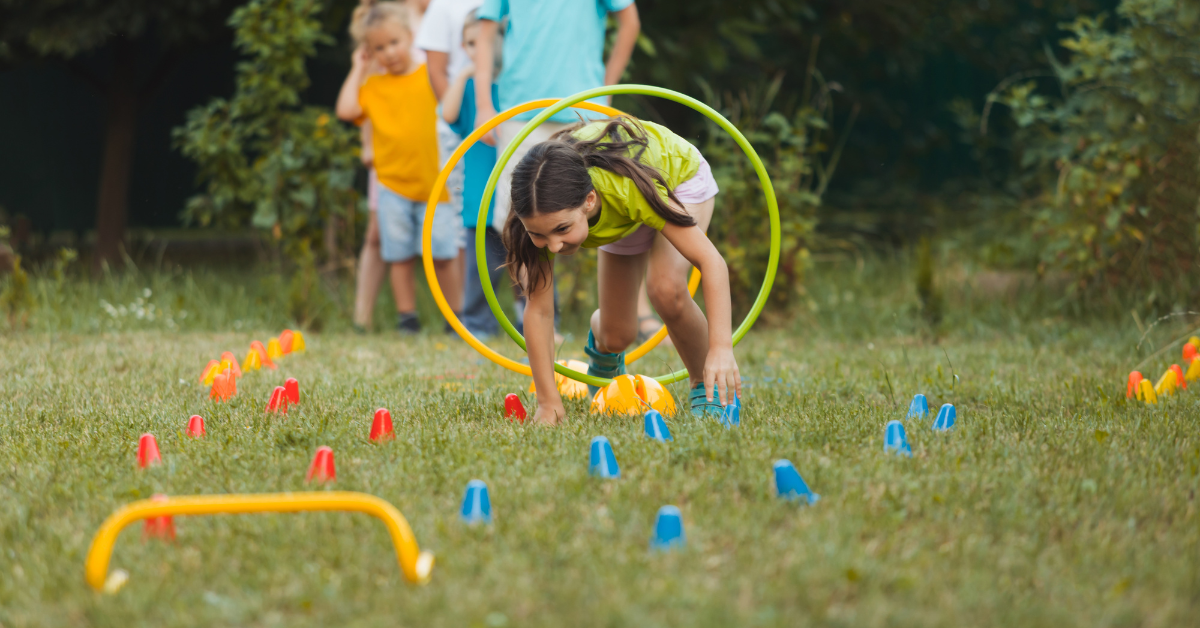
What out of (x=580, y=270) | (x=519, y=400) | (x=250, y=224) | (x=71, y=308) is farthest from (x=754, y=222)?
(x=71, y=308)

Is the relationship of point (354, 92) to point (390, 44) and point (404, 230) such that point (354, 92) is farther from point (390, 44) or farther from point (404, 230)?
point (404, 230)

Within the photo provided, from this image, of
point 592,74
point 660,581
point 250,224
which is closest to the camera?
point 660,581

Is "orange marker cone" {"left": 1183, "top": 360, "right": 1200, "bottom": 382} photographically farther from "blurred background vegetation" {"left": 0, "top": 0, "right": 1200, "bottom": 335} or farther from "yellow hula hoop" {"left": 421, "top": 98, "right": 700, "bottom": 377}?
"yellow hula hoop" {"left": 421, "top": 98, "right": 700, "bottom": 377}

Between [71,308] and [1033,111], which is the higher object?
[1033,111]

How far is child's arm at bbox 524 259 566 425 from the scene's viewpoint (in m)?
3.25

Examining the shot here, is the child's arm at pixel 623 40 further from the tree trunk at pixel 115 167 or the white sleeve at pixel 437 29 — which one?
the tree trunk at pixel 115 167

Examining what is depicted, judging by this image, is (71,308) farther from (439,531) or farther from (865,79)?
(865,79)

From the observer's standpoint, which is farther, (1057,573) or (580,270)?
(580,270)

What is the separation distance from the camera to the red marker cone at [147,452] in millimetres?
2729

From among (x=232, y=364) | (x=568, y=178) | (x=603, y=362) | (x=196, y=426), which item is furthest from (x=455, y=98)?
(x=196, y=426)

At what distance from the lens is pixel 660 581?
6.15ft

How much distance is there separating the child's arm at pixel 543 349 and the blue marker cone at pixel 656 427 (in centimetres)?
43

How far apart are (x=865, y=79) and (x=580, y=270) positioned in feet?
16.2

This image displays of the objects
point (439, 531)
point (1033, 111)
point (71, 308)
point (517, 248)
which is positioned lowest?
point (71, 308)
